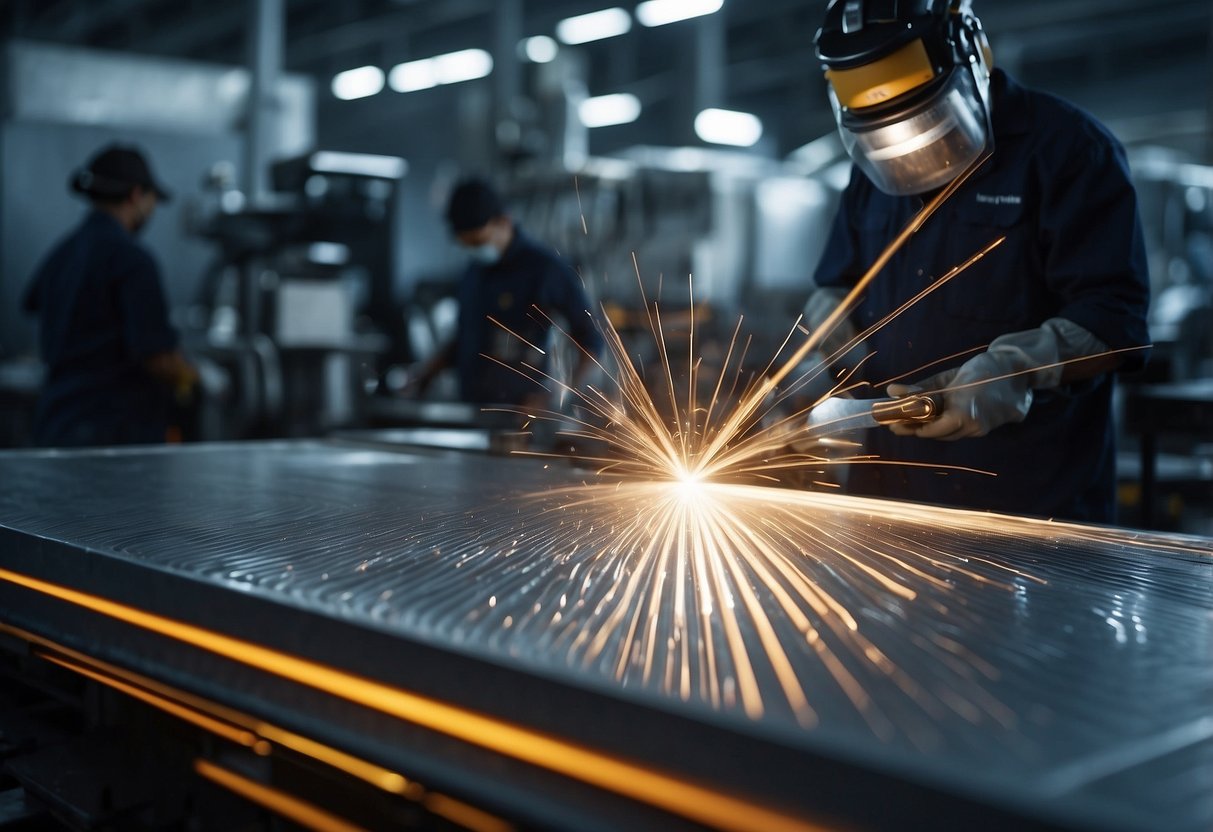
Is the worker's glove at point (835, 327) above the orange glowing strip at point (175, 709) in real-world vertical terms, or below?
above

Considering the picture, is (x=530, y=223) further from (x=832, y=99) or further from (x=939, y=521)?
(x=939, y=521)

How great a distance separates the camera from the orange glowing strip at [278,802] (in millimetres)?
895

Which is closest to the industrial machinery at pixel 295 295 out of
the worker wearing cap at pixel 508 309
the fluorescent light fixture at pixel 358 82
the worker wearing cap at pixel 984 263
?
the worker wearing cap at pixel 508 309

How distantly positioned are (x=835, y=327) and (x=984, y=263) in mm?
275

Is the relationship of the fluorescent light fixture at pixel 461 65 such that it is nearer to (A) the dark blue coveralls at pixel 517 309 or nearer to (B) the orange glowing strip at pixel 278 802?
(A) the dark blue coveralls at pixel 517 309

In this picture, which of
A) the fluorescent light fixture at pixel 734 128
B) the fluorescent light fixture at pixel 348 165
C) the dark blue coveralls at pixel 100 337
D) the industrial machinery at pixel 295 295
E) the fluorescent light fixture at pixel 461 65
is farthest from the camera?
the fluorescent light fixture at pixel 734 128

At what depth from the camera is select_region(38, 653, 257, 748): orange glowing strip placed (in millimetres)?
951

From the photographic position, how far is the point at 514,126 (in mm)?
6602

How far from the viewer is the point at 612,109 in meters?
13.1

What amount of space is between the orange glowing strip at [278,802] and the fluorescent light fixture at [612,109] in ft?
38.6

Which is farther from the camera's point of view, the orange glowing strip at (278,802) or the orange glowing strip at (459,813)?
the orange glowing strip at (278,802)

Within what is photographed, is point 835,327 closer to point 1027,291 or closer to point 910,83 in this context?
point 1027,291

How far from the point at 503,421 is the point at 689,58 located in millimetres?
6197

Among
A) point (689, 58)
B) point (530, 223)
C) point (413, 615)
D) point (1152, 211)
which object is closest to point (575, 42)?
point (689, 58)
